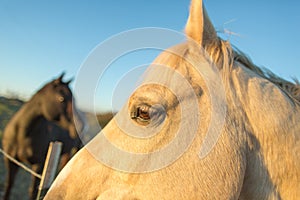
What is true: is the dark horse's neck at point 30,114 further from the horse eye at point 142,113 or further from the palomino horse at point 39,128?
the horse eye at point 142,113

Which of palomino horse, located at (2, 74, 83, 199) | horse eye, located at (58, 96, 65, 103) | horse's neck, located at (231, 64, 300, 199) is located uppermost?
horse's neck, located at (231, 64, 300, 199)

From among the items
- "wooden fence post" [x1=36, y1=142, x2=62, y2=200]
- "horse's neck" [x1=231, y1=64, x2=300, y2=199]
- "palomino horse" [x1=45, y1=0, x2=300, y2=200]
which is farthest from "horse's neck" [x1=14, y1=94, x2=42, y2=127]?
"horse's neck" [x1=231, y1=64, x2=300, y2=199]

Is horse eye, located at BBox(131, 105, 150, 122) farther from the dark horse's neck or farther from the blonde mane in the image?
the dark horse's neck

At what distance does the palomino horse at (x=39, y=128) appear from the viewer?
758 centimetres

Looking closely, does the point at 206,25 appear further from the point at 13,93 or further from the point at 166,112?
the point at 13,93

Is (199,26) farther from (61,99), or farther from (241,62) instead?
(61,99)

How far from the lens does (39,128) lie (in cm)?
804

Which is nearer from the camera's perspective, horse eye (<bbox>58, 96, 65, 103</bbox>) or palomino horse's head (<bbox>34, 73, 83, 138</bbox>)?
palomino horse's head (<bbox>34, 73, 83, 138</bbox>)

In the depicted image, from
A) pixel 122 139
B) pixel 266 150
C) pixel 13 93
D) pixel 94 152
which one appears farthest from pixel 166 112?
pixel 13 93

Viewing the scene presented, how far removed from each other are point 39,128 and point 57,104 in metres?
0.72

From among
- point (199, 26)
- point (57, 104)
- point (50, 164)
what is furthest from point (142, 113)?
point (57, 104)

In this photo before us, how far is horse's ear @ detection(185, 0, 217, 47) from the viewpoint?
5.85 ft

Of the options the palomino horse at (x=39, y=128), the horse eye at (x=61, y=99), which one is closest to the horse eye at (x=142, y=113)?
the palomino horse at (x=39, y=128)

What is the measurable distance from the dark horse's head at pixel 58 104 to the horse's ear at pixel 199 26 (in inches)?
262
